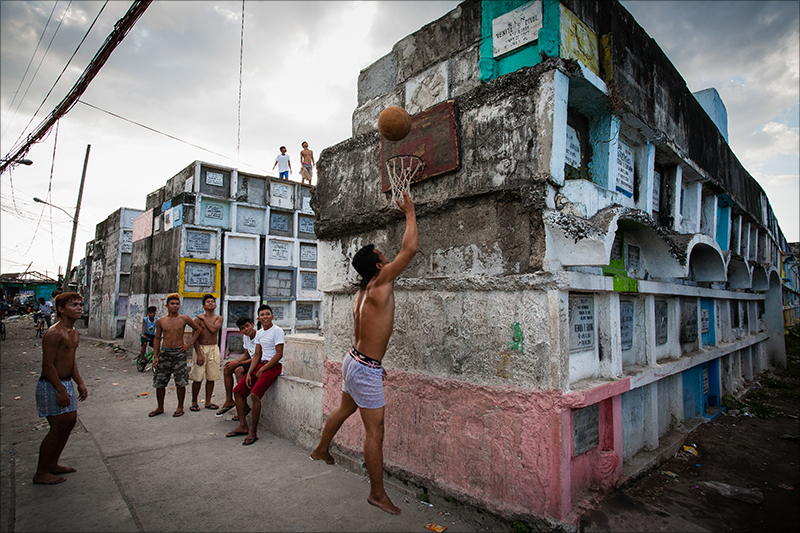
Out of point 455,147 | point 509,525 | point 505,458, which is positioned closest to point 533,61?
point 455,147

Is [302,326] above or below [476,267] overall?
below

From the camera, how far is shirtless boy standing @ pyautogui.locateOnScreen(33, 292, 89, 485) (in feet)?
12.6

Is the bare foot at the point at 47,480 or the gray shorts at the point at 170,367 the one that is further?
the gray shorts at the point at 170,367

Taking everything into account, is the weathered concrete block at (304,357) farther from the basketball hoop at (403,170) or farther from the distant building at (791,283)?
the distant building at (791,283)

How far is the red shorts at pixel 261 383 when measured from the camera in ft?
17.0

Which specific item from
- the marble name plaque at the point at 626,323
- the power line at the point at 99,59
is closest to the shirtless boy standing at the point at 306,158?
the power line at the point at 99,59

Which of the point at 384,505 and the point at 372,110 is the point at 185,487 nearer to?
the point at 384,505

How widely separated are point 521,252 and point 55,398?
4435 millimetres

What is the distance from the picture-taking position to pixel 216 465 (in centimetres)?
429

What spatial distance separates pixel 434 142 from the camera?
3.79 meters

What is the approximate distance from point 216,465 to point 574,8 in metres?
5.45

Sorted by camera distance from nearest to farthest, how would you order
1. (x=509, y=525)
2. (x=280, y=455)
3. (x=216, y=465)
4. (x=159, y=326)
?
(x=509, y=525) → (x=216, y=465) → (x=280, y=455) → (x=159, y=326)

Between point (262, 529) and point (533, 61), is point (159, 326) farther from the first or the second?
point (533, 61)

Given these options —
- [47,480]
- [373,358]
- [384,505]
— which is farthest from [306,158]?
[384,505]
